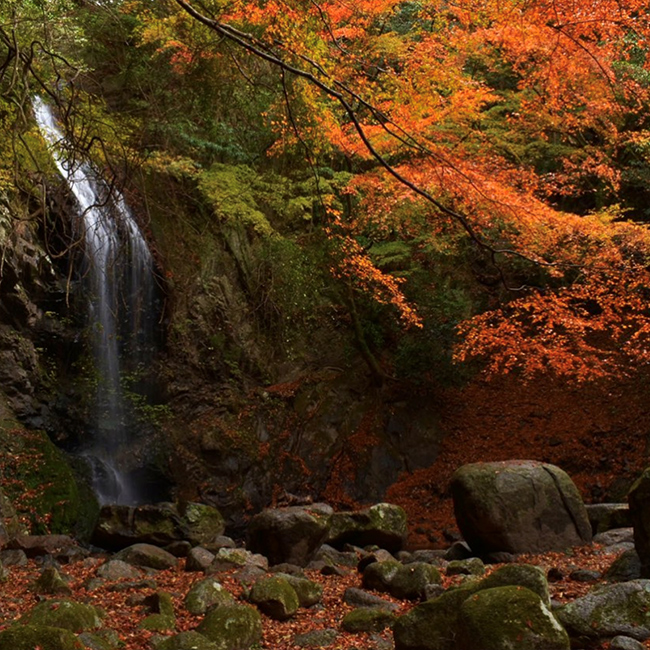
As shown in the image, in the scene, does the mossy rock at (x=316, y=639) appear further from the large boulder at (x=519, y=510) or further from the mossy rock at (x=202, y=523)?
the mossy rock at (x=202, y=523)

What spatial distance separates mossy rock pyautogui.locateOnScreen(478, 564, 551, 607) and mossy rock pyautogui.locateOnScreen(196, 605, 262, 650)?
6.04ft

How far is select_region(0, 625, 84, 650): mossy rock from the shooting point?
3867mm

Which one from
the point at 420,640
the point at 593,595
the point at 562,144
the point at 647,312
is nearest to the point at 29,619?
the point at 420,640

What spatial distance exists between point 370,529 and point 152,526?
3.10 metres

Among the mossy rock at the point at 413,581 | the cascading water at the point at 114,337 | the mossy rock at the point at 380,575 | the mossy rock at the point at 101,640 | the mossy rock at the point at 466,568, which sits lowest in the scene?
the mossy rock at the point at 466,568

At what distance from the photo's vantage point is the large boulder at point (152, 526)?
28.5ft

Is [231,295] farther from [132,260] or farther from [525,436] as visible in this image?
[525,436]

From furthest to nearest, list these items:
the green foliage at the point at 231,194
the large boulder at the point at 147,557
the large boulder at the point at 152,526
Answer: the green foliage at the point at 231,194, the large boulder at the point at 152,526, the large boulder at the point at 147,557

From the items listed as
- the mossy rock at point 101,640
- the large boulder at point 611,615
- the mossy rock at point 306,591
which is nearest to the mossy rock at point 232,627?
the mossy rock at point 101,640

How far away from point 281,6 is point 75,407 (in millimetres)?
7790

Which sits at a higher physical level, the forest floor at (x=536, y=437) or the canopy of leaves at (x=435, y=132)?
the canopy of leaves at (x=435, y=132)

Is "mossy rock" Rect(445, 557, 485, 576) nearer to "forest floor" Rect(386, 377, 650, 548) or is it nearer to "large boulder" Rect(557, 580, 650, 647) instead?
"large boulder" Rect(557, 580, 650, 647)

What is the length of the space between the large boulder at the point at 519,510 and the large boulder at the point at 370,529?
125 cm

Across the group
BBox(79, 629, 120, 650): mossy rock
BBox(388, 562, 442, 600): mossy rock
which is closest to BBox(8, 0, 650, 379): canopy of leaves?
BBox(388, 562, 442, 600): mossy rock
